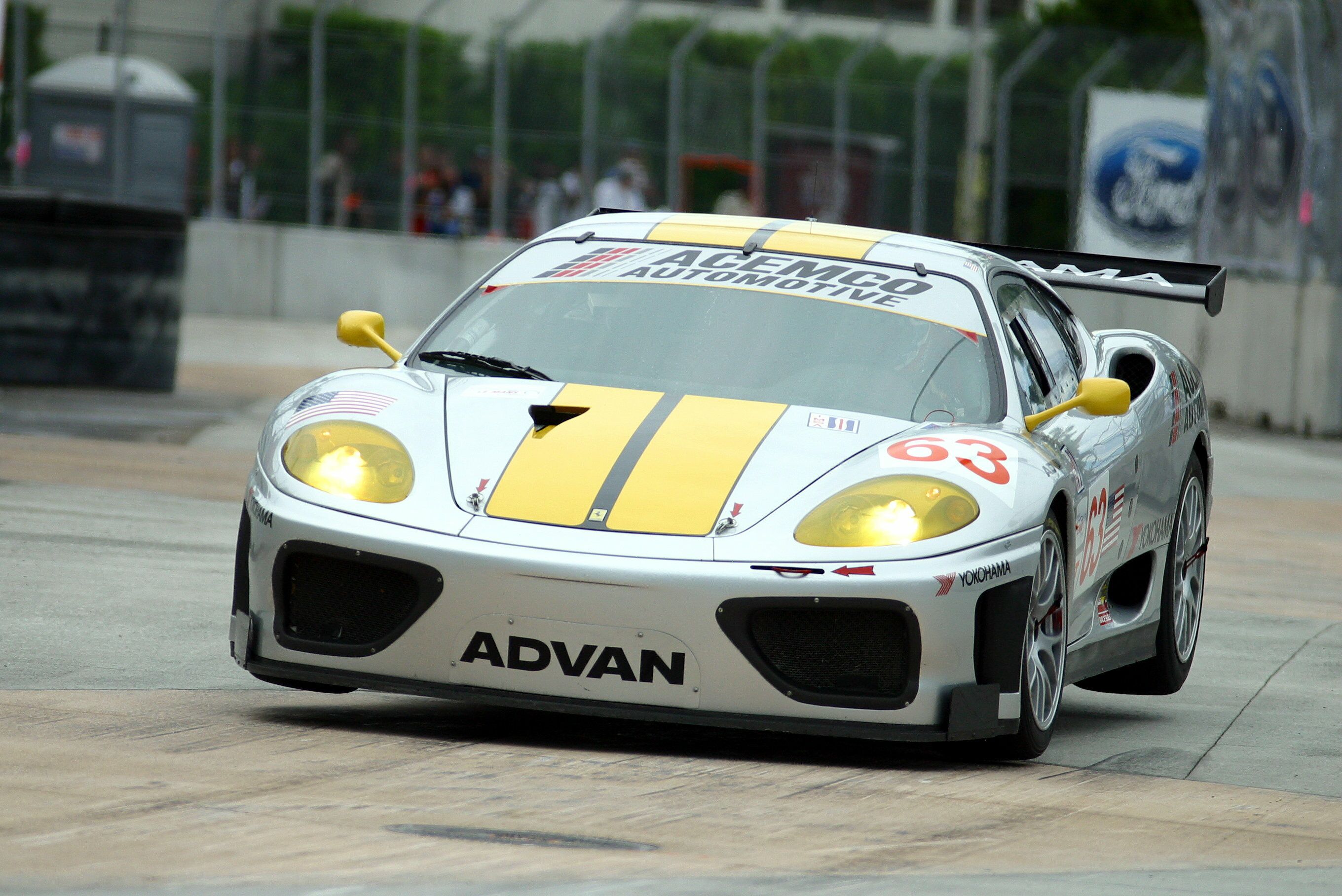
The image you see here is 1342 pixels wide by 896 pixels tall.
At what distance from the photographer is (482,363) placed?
574 cm

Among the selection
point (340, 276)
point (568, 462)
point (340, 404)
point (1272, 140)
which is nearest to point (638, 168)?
point (340, 276)

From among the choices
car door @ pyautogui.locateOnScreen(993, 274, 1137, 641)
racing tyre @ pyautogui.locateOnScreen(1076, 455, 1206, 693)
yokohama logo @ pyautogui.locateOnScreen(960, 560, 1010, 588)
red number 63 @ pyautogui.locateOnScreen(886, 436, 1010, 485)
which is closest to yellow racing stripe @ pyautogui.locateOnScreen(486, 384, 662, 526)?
red number 63 @ pyautogui.locateOnScreen(886, 436, 1010, 485)

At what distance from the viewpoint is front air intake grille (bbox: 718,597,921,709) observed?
15.7 feet

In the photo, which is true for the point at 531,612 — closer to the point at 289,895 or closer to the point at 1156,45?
the point at 289,895

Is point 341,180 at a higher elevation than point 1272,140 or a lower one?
lower

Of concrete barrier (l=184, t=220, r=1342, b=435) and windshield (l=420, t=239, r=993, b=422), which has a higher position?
windshield (l=420, t=239, r=993, b=422)

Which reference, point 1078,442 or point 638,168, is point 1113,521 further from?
point 638,168

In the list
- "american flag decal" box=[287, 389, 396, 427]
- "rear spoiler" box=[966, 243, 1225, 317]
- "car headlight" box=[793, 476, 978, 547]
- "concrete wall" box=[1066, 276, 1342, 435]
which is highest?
"rear spoiler" box=[966, 243, 1225, 317]

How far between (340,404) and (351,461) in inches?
12.0

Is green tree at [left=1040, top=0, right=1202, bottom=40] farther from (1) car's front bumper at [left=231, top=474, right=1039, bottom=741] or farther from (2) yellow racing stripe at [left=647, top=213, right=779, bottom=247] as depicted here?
(1) car's front bumper at [left=231, top=474, right=1039, bottom=741]

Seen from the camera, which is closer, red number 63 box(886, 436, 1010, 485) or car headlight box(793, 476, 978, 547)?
car headlight box(793, 476, 978, 547)

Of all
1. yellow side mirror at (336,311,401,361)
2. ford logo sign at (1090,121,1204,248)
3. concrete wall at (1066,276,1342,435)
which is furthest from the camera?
ford logo sign at (1090,121,1204,248)

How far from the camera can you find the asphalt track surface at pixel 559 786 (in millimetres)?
3740

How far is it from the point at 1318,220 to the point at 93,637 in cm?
1525
